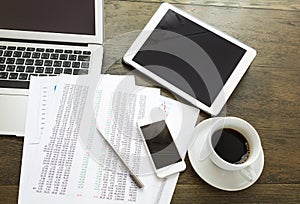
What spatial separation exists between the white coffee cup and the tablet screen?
0.23 ft

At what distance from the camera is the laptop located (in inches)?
32.9

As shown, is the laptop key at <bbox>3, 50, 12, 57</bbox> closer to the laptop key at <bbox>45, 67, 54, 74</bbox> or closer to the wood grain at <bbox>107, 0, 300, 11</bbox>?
the laptop key at <bbox>45, 67, 54, 74</bbox>

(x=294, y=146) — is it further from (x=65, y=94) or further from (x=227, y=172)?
(x=65, y=94)

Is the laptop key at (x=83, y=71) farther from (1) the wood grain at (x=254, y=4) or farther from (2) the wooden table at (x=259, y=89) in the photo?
(1) the wood grain at (x=254, y=4)

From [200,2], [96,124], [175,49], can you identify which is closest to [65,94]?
[96,124]

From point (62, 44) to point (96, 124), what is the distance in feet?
0.57

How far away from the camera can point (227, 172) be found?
31.6 inches

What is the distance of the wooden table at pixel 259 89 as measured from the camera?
0.80 m

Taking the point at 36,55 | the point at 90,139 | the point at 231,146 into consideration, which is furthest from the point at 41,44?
the point at 231,146

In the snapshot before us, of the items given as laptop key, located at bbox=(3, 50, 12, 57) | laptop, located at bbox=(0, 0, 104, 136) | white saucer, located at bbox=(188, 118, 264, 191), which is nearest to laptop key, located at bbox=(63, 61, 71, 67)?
laptop, located at bbox=(0, 0, 104, 136)

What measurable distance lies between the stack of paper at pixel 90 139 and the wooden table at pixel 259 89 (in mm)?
30

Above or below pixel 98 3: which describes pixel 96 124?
below

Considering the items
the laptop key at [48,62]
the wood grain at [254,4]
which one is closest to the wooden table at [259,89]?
the wood grain at [254,4]

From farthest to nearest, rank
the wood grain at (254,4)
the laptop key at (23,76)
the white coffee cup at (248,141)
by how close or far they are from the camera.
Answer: the wood grain at (254,4) < the laptop key at (23,76) < the white coffee cup at (248,141)
